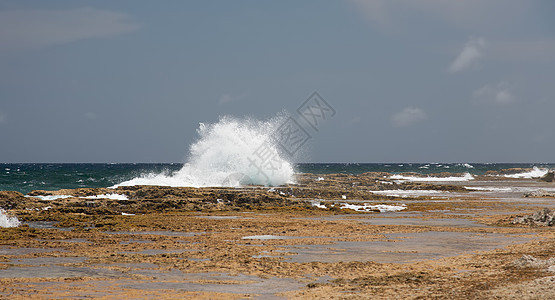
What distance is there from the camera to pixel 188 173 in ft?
183

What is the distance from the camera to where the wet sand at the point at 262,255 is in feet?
35.6

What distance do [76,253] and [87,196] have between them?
21.2 meters

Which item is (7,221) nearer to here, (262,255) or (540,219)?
(262,255)

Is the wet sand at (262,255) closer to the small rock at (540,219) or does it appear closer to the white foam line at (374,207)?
the small rock at (540,219)

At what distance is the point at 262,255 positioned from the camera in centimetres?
1546

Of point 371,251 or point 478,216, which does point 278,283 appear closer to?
point 371,251

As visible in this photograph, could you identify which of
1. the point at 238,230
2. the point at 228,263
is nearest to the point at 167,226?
the point at 238,230

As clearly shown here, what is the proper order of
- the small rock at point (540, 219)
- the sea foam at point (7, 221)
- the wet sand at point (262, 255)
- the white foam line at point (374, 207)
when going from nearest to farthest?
the wet sand at point (262, 255)
the sea foam at point (7, 221)
the small rock at point (540, 219)
the white foam line at point (374, 207)

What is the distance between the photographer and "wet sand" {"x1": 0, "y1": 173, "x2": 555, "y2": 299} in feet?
35.6

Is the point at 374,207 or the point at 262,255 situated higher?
the point at 374,207

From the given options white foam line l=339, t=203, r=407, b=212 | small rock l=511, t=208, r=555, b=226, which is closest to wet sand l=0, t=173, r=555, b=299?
small rock l=511, t=208, r=555, b=226

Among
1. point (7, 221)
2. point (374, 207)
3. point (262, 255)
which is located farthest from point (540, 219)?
point (7, 221)

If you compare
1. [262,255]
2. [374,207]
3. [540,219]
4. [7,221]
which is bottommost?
[262,255]

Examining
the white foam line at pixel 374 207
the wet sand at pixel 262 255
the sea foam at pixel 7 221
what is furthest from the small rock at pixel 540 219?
the sea foam at pixel 7 221
